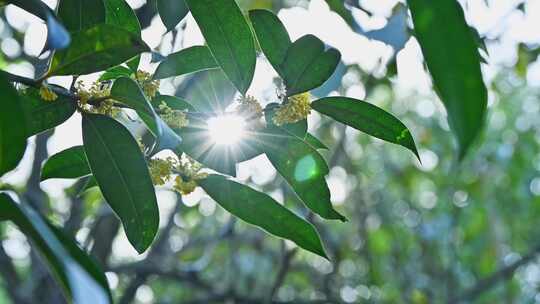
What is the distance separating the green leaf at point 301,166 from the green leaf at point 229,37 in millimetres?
68

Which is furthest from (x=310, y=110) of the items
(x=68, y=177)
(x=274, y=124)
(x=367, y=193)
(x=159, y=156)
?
(x=367, y=193)

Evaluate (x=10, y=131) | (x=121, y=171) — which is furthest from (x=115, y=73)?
(x=10, y=131)

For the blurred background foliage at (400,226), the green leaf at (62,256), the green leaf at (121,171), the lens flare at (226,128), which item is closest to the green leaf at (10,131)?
the green leaf at (62,256)

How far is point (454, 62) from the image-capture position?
0.49 m

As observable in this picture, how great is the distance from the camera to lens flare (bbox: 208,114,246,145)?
0.82m

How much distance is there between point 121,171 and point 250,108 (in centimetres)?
15

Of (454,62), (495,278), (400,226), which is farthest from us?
(400,226)

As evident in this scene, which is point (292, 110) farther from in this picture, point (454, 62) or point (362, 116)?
point (454, 62)

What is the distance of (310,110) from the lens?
0.84 m

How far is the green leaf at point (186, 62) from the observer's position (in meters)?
0.86

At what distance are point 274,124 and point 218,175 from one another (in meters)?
0.09

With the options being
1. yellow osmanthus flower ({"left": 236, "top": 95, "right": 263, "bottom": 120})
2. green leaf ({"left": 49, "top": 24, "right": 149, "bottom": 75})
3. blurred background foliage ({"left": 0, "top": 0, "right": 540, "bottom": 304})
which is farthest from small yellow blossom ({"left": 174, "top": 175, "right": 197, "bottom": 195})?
blurred background foliage ({"left": 0, "top": 0, "right": 540, "bottom": 304})

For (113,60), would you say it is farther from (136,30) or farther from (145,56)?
(145,56)

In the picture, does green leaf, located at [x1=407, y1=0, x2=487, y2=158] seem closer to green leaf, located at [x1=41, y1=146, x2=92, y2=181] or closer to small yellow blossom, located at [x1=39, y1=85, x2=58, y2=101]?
small yellow blossom, located at [x1=39, y1=85, x2=58, y2=101]
